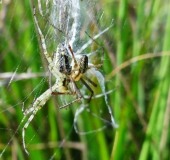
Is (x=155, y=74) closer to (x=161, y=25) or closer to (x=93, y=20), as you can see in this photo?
(x=161, y=25)

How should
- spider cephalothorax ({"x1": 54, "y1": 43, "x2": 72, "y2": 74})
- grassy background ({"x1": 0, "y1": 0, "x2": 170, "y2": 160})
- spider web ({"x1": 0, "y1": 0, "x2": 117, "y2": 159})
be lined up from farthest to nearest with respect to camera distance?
grassy background ({"x1": 0, "y1": 0, "x2": 170, "y2": 160}) < spider web ({"x1": 0, "y1": 0, "x2": 117, "y2": 159}) < spider cephalothorax ({"x1": 54, "y1": 43, "x2": 72, "y2": 74})

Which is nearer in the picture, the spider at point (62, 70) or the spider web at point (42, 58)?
the spider at point (62, 70)

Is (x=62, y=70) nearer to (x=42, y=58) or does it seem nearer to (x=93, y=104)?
(x=42, y=58)

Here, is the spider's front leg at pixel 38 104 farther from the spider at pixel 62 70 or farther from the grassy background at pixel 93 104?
the grassy background at pixel 93 104

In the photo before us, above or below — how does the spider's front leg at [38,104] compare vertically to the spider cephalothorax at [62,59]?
below

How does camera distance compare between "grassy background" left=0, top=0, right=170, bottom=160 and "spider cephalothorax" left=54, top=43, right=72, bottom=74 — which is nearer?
"spider cephalothorax" left=54, top=43, right=72, bottom=74

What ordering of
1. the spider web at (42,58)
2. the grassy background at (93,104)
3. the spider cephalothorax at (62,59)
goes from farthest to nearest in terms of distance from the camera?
the grassy background at (93,104) → the spider web at (42,58) → the spider cephalothorax at (62,59)

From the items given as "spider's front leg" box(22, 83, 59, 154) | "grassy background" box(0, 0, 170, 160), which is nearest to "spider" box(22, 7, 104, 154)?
"spider's front leg" box(22, 83, 59, 154)

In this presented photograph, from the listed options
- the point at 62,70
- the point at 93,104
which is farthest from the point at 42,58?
the point at 93,104

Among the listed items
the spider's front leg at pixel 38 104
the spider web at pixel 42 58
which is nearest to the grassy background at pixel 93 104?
the spider web at pixel 42 58

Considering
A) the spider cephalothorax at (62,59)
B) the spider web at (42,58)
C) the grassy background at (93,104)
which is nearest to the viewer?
the spider cephalothorax at (62,59)

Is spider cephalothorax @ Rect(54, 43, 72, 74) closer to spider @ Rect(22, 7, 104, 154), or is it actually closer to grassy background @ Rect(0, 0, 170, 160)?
spider @ Rect(22, 7, 104, 154)
